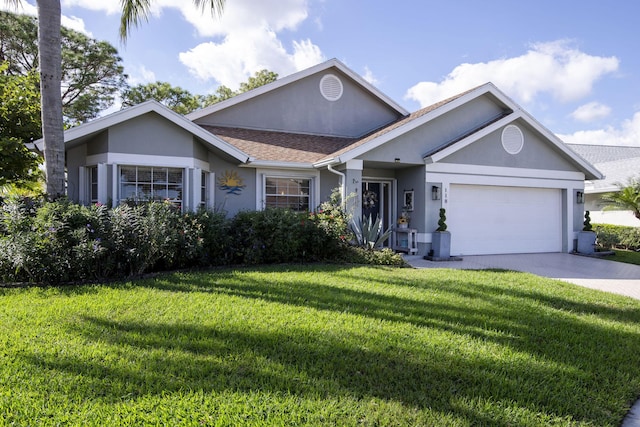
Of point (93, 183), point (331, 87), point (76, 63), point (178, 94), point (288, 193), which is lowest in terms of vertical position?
point (288, 193)

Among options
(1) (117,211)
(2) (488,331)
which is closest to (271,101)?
(1) (117,211)

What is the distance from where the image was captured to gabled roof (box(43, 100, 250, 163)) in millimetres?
9383

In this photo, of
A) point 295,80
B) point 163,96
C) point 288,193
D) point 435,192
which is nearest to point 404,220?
point 435,192

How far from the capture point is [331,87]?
15.3 meters

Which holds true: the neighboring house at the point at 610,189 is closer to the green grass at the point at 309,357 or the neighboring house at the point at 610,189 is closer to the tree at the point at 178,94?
the green grass at the point at 309,357

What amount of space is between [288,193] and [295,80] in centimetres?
477

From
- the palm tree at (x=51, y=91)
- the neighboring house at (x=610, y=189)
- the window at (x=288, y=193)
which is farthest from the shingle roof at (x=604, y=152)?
the palm tree at (x=51, y=91)

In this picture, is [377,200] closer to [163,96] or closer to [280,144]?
[280,144]

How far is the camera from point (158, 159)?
10.2 metres

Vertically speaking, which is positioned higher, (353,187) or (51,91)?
(51,91)

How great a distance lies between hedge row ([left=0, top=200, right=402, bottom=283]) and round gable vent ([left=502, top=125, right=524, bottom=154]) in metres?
6.04

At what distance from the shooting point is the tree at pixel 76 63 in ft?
72.2

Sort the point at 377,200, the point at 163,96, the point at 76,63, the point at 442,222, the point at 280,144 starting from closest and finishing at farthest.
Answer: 1. the point at 442,222
2. the point at 280,144
3. the point at 377,200
4. the point at 76,63
5. the point at 163,96

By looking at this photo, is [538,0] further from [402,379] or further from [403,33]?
[402,379]
